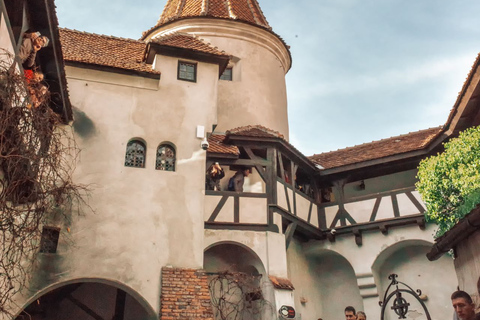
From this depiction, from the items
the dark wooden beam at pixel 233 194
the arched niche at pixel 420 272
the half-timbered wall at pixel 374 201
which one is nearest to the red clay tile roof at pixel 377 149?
the half-timbered wall at pixel 374 201

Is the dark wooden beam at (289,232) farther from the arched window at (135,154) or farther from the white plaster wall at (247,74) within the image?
the arched window at (135,154)

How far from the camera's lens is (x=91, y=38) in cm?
1538

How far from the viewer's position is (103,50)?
1469cm

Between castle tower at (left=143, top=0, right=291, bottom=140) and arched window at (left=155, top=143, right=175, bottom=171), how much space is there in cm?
486

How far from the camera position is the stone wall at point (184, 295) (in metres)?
11.0

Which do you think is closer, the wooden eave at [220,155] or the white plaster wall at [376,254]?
the wooden eave at [220,155]

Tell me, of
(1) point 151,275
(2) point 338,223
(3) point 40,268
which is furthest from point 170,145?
(2) point 338,223

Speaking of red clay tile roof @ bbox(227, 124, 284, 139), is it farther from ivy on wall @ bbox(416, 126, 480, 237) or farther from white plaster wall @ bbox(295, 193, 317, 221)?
ivy on wall @ bbox(416, 126, 480, 237)

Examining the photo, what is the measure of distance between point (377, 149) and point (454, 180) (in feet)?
21.6

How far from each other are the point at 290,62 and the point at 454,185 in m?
11.1

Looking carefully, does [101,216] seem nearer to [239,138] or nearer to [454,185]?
[239,138]

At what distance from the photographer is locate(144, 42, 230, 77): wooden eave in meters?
14.0

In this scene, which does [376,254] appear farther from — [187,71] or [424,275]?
[187,71]

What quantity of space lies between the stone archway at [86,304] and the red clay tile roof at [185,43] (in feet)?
21.1
